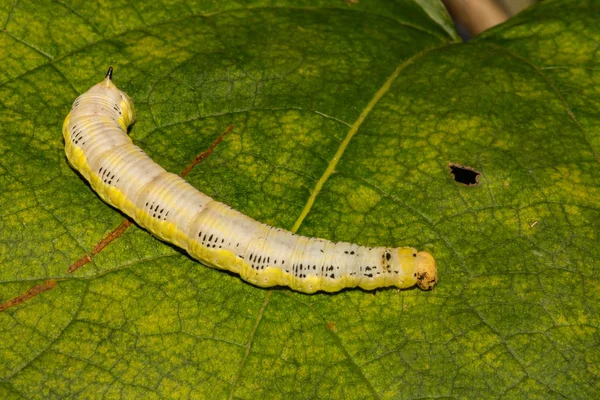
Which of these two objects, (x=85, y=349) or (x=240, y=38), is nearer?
(x=85, y=349)

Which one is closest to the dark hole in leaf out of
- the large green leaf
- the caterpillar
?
the large green leaf

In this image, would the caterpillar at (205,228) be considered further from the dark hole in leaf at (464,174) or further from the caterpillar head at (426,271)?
the dark hole in leaf at (464,174)

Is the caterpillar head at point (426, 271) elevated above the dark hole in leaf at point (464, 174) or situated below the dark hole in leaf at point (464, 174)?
below

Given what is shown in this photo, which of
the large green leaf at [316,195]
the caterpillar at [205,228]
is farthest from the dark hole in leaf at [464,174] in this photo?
the caterpillar at [205,228]

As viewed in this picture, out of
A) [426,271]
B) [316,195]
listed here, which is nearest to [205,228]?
[316,195]

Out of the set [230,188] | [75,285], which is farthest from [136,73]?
[75,285]

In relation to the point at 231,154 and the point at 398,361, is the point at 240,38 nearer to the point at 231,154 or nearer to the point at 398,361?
the point at 231,154

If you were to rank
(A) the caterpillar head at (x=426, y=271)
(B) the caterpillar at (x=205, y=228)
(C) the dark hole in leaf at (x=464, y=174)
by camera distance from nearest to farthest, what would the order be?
(A) the caterpillar head at (x=426, y=271)
(B) the caterpillar at (x=205, y=228)
(C) the dark hole in leaf at (x=464, y=174)
